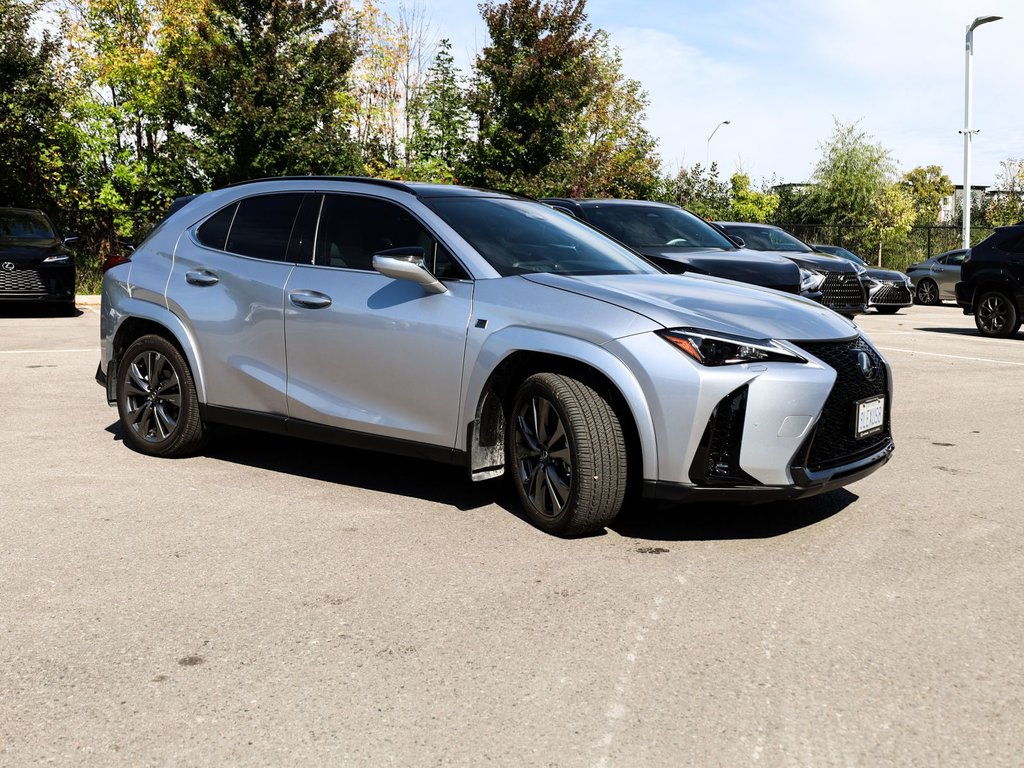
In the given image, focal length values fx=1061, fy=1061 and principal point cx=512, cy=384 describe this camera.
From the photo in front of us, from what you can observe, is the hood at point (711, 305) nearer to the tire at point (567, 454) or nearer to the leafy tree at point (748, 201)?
the tire at point (567, 454)

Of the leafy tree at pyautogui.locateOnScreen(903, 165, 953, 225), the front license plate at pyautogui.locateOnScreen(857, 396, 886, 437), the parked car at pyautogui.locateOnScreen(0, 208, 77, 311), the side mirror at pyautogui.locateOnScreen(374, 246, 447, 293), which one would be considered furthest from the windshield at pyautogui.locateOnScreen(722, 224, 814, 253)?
the leafy tree at pyautogui.locateOnScreen(903, 165, 953, 225)

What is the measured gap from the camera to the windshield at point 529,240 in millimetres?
5238

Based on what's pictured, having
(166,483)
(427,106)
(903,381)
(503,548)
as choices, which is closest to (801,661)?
(503,548)

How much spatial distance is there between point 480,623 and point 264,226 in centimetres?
314

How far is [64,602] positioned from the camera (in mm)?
3896

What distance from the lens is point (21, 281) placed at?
16.8 metres

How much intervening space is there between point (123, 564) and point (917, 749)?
3093 mm

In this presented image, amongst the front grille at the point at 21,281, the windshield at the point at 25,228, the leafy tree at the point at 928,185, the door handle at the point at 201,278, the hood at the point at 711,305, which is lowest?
the hood at the point at 711,305

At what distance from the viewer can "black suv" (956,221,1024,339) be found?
14852 millimetres

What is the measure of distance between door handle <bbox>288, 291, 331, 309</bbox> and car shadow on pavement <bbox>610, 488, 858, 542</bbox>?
1.86 metres

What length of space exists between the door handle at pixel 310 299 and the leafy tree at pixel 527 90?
19090 millimetres

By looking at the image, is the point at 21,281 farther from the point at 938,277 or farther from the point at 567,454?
the point at 938,277

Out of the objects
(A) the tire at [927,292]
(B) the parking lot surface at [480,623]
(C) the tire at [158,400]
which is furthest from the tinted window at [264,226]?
(A) the tire at [927,292]

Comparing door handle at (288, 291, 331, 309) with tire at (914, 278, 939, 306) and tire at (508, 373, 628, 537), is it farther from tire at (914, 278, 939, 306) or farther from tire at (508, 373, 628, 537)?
tire at (914, 278, 939, 306)
